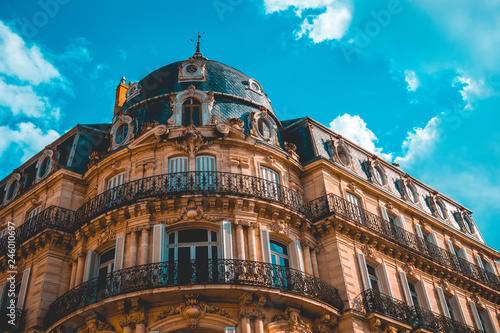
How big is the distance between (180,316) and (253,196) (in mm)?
4860

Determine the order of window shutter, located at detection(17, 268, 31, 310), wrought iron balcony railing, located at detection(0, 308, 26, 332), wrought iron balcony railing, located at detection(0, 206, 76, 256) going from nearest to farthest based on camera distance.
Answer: wrought iron balcony railing, located at detection(0, 308, 26, 332), window shutter, located at detection(17, 268, 31, 310), wrought iron balcony railing, located at detection(0, 206, 76, 256)

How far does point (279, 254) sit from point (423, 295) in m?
6.69

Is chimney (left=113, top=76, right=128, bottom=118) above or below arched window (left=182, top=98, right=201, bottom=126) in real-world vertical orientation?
above

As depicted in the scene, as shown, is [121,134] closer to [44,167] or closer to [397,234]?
[44,167]

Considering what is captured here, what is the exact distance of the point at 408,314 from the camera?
2012 cm

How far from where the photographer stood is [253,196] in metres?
19.3

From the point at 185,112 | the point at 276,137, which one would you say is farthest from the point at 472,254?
the point at 185,112

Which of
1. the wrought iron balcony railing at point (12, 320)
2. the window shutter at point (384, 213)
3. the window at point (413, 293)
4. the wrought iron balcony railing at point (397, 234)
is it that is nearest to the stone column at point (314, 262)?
the wrought iron balcony railing at point (397, 234)

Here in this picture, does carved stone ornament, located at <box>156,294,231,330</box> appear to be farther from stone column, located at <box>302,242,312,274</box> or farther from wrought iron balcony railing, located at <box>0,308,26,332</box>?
wrought iron balcony railing, located at <box>0,308,26,332</box>

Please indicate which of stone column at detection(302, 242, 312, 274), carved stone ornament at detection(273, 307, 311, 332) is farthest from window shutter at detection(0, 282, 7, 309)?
stone column at detection(302, 242, 312, 274)

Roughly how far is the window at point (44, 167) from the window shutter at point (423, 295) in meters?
15.7

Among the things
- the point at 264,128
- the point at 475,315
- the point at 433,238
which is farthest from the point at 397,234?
the point at 264,128

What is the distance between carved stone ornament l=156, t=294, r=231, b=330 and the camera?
16312mm

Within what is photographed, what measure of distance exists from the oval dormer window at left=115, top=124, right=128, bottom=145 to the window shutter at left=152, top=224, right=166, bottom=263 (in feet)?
18.4
